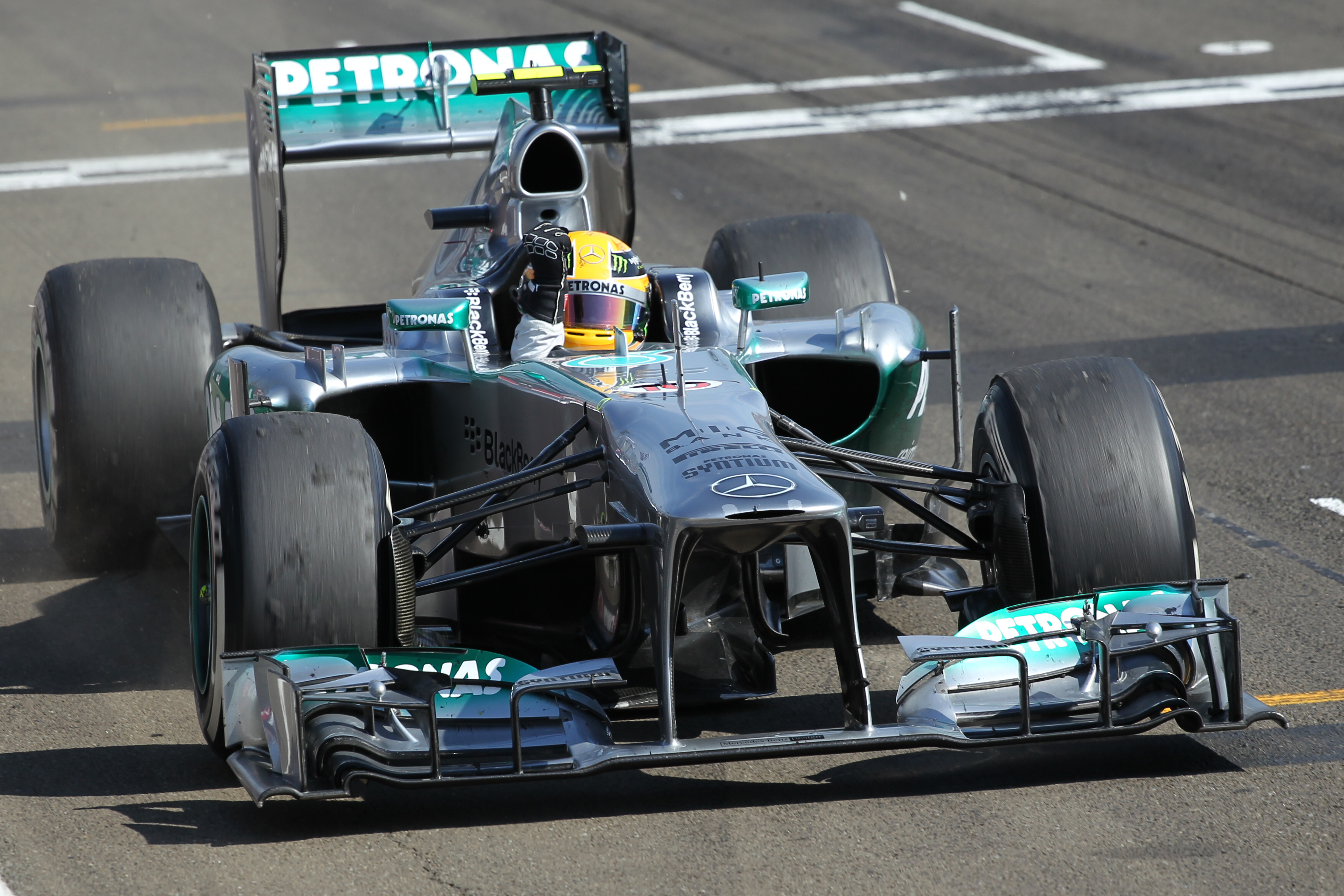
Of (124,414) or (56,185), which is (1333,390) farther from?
(56,185)

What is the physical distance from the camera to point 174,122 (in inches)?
656

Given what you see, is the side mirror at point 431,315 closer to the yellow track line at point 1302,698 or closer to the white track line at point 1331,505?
the yellow track line at point 1302,698

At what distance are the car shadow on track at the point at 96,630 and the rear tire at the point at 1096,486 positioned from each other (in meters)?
2.98

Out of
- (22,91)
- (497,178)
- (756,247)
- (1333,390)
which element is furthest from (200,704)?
(22,91)

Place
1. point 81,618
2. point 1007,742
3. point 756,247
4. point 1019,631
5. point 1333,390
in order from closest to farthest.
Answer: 1. point 1007,742
2. point 1019,631
3. point 81,618
4. point 756,247
5. point 1333,390

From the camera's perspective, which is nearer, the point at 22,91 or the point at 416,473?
the point at 416,473

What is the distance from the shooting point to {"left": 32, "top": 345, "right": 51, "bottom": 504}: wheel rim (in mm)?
7402

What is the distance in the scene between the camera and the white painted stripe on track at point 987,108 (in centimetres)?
1581

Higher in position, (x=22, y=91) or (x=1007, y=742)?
(x=22, y=91)

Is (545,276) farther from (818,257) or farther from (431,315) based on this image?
(818,257)

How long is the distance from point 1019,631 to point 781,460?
35.1 inches

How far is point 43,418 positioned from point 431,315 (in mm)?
2410

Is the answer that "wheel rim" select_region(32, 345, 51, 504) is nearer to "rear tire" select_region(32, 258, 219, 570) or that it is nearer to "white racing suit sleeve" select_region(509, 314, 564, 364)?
"rear tire" select_region(32, 258, 219, 570)

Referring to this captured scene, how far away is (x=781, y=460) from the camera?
17.1 feet
